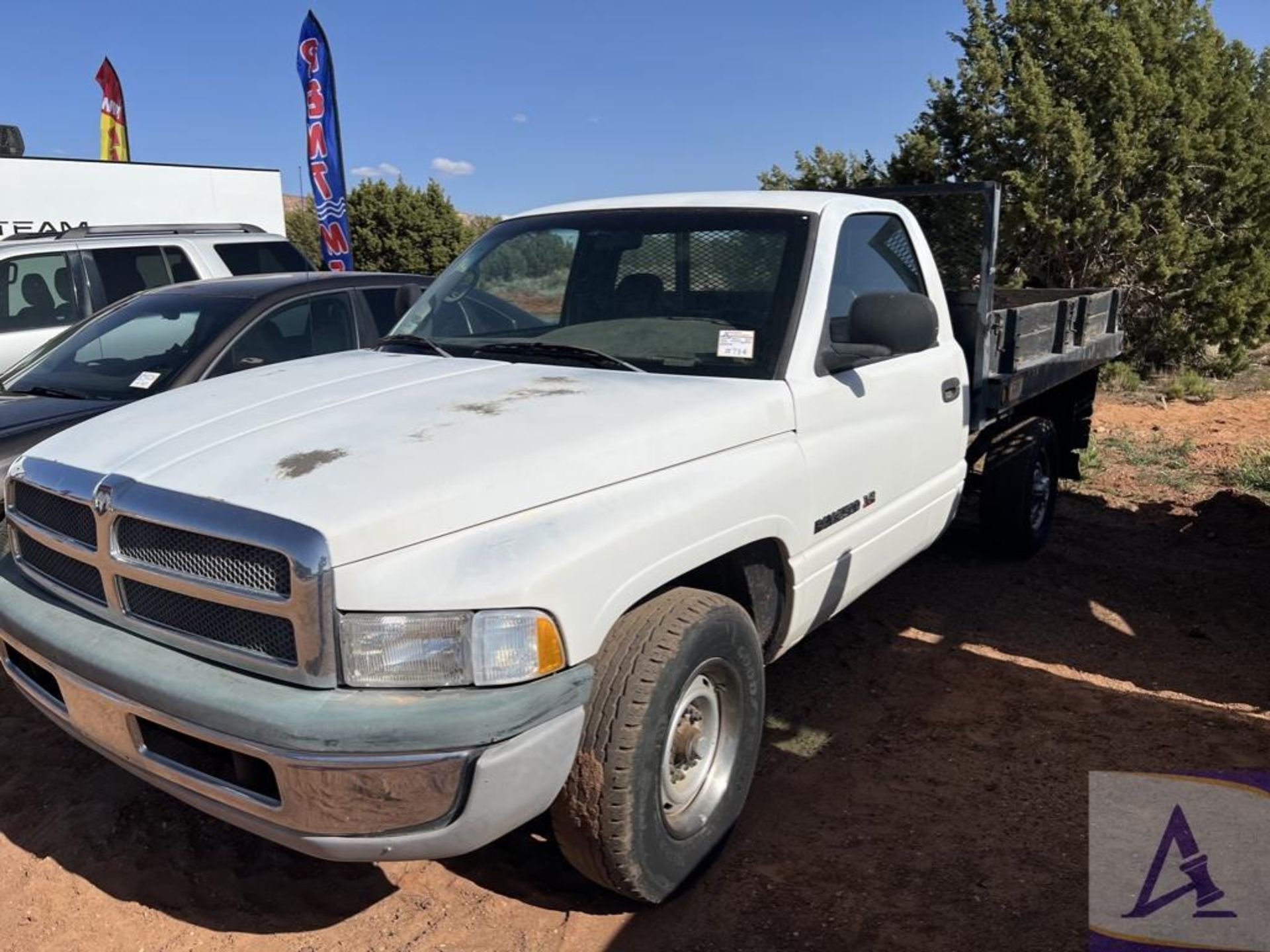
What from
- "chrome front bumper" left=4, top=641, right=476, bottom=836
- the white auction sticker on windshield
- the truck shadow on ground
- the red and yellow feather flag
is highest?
Answer: the red and yellow feather flag

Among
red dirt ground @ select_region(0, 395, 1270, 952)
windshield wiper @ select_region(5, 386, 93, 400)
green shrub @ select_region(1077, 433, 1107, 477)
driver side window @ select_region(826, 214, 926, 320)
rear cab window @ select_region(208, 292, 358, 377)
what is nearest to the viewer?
red dirt ground @ select_region(0, 395, 1270, 952)

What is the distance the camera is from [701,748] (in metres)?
3.12

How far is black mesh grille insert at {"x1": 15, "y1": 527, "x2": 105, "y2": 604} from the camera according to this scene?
2787mm

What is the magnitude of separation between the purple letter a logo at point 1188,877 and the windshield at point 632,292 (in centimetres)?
193

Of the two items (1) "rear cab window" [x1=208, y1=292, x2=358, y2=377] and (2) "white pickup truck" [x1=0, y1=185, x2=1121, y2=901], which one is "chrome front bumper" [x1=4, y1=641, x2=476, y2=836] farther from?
(1) "rear cab window" [x1=208, y1=292, x2=358, y2=377]

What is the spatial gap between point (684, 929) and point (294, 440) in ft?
5.69

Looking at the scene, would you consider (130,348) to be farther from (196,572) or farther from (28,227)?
(28,227)

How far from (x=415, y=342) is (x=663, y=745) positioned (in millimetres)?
2026

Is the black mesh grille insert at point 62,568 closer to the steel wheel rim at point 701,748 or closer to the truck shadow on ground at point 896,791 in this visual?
the truck shadow on ground at point 896,791

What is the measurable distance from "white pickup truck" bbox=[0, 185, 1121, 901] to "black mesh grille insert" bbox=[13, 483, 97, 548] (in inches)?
0.6

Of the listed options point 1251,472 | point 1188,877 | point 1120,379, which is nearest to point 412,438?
point 1188,877

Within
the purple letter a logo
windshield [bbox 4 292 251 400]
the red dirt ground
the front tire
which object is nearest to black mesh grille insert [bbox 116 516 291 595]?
the front tire

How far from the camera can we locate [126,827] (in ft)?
11.1

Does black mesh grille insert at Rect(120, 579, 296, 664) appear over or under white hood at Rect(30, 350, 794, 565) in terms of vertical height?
under
